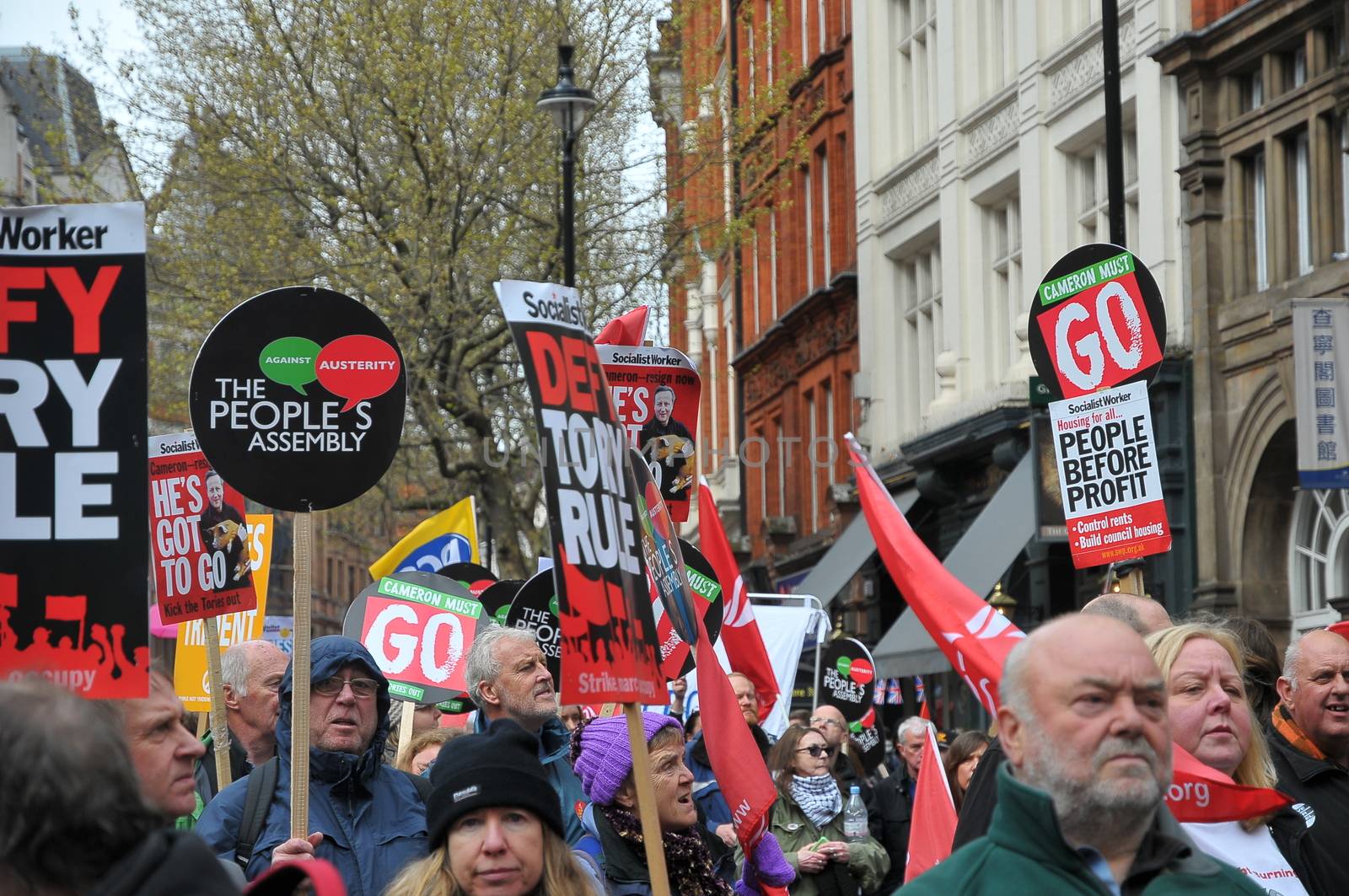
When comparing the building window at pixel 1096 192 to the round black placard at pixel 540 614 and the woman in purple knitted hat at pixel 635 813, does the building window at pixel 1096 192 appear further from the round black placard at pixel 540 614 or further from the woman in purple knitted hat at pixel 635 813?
the woman in purple knitted hat at pixel 635 813

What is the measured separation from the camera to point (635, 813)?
6.55 meters

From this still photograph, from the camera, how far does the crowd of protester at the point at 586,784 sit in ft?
10.4

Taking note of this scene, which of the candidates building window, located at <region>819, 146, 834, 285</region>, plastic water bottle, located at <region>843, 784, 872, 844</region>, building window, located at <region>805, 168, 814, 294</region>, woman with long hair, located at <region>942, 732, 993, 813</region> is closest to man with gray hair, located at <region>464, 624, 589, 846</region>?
woman with long hair, located at <region>942, 732, 993, 813</region>

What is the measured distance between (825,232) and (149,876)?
103 feet

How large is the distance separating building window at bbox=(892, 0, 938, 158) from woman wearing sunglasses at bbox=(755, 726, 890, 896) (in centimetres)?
1903

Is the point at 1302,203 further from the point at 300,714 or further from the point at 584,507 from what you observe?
the point at 300,714

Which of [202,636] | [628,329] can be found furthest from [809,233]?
[628,329]

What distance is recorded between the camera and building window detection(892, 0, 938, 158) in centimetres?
2916

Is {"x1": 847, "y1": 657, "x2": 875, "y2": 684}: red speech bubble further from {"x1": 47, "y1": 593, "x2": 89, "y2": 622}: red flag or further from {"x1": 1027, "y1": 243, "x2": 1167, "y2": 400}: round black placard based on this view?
{"x1": 47, "y1": 593, "x2": 89, "y2": 622}: red flag

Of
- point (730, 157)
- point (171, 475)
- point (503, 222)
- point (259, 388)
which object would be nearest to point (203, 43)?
point (503, 222)

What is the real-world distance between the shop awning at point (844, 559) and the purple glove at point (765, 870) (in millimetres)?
20796

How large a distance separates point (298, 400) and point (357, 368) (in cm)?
22

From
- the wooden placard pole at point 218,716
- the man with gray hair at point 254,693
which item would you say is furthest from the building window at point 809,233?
the wooden placard pole at point 218,716

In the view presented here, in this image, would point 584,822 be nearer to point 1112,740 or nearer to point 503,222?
point 1112,740
